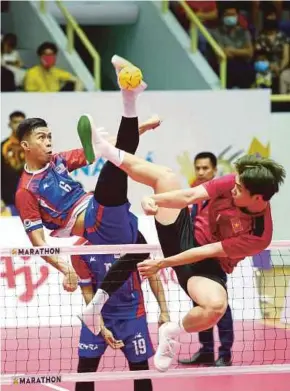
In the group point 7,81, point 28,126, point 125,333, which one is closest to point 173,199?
point 125,333

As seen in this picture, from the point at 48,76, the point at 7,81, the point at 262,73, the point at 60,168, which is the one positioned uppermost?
the point at 262,73

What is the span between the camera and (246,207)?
25.8ft

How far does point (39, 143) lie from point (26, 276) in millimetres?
3851

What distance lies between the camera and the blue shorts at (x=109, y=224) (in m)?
8.49

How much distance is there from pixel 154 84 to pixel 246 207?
10784mm

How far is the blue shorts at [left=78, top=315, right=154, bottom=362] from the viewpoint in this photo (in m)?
8.46

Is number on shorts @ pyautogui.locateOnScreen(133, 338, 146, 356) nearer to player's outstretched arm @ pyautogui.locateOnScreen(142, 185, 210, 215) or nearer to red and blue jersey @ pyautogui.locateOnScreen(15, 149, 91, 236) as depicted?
red and blue jersey @ pyautogui.locateOnScreen(15, 149, 91, 236)

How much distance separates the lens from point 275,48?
18.1m

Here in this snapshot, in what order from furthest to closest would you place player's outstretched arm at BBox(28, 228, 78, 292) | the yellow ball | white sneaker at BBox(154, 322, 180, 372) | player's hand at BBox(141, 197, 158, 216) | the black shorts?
player's outstretched arm at BBox(28, 228, 78, 292) < the black shorts < white sneaker at BBox(154, 322, 180, 372) < the yellow ball < player's hand at BBox(141, 197, 158, 216)

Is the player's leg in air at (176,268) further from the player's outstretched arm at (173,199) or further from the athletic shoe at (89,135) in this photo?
the player's outstretched arm at (173,199)

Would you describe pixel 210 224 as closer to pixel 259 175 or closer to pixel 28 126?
pixel 259 175

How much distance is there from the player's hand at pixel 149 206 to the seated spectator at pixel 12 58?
30.6ft

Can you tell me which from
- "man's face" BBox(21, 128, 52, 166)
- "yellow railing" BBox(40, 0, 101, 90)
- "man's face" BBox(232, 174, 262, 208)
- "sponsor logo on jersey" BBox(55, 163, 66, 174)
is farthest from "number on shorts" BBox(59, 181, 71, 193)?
"yellow railing" BBox(40, 0, 101, 90)

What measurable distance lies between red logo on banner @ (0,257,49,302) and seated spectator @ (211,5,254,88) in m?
6.37
